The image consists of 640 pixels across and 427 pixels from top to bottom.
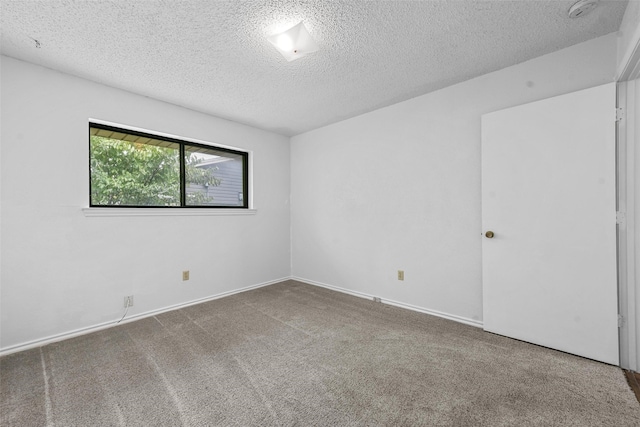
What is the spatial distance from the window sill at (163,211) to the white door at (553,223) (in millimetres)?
2951

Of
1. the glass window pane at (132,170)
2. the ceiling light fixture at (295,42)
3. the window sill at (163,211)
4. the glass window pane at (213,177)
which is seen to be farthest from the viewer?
the glass window pane at (213,177)

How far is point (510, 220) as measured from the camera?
236cm

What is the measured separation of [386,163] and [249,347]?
8.05 feet

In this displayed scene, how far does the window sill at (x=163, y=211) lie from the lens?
8.68ft

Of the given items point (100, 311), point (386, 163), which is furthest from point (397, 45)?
point (100, 311)

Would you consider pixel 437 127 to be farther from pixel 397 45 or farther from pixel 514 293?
pixel 514 293

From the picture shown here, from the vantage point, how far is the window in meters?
2.79

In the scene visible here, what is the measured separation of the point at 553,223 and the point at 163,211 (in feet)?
12.2

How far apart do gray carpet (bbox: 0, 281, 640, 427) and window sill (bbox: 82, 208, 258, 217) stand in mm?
1122

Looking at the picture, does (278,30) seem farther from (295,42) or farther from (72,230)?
(72,230)

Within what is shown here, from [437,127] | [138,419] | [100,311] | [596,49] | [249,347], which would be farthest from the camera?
[437,127]

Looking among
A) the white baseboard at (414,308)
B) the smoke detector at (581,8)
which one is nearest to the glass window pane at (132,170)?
the white baseboard at (414,308)

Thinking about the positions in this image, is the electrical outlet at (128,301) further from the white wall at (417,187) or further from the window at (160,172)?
the white wall at (417,187)

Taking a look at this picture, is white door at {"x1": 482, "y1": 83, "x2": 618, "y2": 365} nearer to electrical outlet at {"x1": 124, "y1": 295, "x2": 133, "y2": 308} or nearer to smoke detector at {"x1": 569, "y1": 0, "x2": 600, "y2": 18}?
smoke detector at {"x1": 569, "y1": 0, "x2": 600, "y2": 18}
